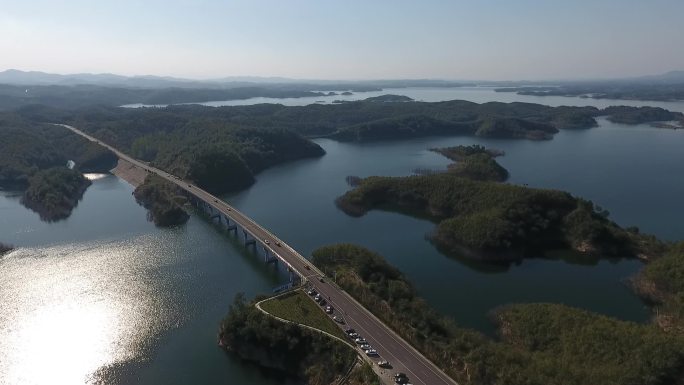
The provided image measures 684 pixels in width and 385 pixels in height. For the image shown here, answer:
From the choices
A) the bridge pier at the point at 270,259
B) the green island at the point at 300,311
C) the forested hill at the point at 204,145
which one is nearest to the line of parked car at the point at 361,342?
the green island at the point at 300,311

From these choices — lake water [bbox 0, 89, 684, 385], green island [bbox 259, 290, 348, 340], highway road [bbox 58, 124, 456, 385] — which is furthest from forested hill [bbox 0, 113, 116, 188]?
green island [bbox 259, 290, 348, 340]

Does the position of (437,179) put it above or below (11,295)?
above

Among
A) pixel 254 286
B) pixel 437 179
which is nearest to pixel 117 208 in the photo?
pixel 254 286

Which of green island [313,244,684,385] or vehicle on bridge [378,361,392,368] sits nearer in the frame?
green island [313,244,684,385]

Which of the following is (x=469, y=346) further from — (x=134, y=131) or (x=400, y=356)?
(x=134, y=131)

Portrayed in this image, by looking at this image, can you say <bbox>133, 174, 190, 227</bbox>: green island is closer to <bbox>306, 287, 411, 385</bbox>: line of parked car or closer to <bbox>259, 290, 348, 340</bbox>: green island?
<bbox>259, 290, 348, 340</bbox>: green island

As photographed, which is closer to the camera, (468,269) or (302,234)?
(468,269)

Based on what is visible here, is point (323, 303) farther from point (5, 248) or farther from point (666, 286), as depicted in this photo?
point (5, 248)
